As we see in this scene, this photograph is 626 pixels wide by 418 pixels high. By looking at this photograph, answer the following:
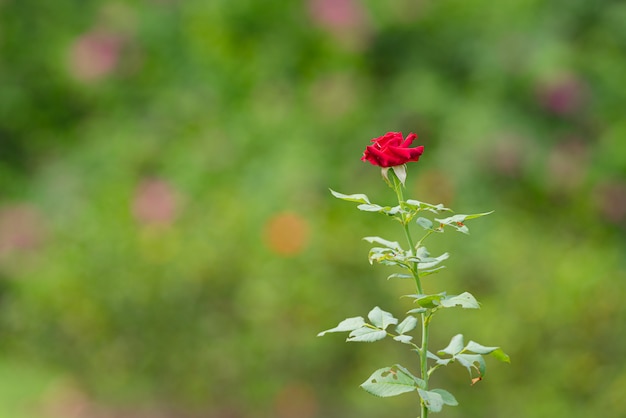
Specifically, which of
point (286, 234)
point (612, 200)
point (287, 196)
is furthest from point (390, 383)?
point (612, 200)

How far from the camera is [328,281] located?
12.1 ft

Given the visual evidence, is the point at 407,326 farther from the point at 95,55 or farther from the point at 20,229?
the point at 95,55

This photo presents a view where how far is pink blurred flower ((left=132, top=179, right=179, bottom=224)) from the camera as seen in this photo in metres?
4.50

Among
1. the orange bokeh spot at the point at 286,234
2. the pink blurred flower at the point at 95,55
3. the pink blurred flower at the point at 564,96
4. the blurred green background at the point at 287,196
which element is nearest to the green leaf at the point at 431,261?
the blurred green background at the point at 287,196

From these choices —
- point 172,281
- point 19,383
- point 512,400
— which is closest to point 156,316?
point 172,281

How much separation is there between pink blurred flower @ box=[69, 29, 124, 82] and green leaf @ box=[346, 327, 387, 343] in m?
4.55

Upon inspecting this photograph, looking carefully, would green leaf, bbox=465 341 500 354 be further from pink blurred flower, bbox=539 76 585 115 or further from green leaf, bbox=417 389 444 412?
pink blurred flower, bbox=539 76 585 115

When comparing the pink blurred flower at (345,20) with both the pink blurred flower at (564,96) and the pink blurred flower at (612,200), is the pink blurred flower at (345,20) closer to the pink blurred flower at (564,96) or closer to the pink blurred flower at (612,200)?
the pink blurred flower at (564,96)

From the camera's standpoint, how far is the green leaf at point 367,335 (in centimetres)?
114

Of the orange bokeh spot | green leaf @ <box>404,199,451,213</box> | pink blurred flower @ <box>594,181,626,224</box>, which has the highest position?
green leaf @ <box>404,199,451,213</box>

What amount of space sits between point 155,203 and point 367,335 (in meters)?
3.59

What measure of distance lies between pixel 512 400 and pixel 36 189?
311 centimetres

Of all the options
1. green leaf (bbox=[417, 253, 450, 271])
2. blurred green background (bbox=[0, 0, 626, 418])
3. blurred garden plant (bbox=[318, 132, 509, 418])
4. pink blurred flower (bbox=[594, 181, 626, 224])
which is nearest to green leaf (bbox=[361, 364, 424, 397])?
blurred garden plant (bbox=[318, 132, 509, 418])

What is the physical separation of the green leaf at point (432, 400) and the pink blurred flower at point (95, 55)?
466 centimetres
